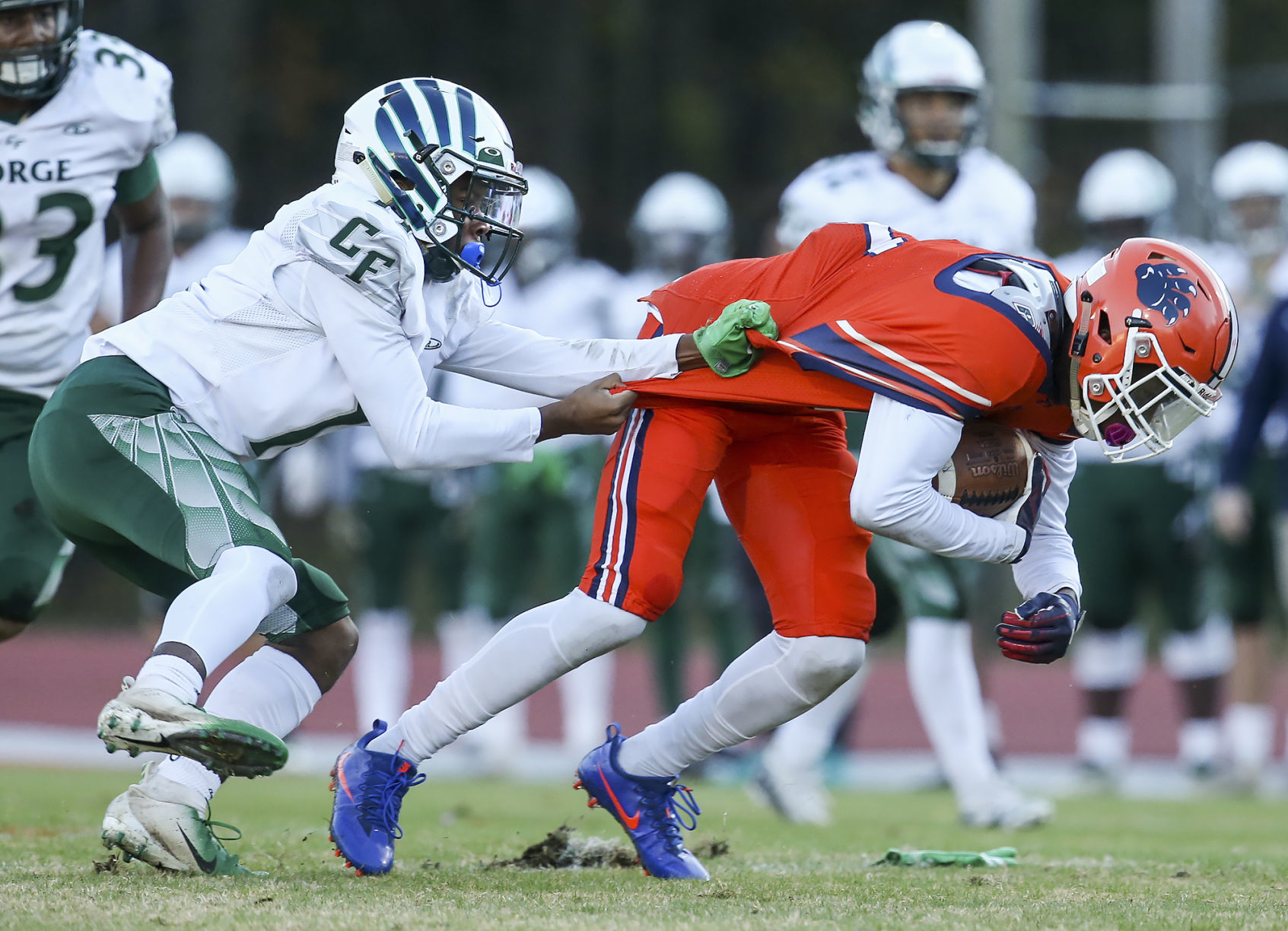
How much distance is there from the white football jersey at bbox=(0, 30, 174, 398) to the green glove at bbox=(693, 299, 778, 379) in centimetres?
188

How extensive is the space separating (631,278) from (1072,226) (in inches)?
541

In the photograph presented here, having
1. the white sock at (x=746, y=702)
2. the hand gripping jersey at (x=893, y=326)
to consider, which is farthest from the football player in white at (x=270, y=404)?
→ the white sock at (x=746, y=702)

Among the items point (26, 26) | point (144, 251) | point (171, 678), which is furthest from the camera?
point (144, 251)

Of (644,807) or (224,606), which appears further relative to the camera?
(644,807)

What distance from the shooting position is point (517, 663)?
389 centimetres

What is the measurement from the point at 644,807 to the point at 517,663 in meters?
0.47

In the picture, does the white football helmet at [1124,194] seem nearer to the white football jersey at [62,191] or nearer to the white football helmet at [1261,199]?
the white football helmet at [1261,199]

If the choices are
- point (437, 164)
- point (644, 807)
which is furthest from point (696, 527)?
point (437, 164)

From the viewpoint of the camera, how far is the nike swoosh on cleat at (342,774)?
3.89m

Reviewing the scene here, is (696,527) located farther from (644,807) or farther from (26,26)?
(26,26)

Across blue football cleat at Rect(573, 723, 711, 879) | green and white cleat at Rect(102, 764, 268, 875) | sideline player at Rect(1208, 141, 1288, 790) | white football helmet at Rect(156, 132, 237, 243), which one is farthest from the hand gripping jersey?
white football helmet at Rect(156, 132, 237, 243)

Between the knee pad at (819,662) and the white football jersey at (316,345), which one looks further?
the knee pad at (819,662)

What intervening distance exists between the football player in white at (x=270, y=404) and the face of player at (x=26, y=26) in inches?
43.7

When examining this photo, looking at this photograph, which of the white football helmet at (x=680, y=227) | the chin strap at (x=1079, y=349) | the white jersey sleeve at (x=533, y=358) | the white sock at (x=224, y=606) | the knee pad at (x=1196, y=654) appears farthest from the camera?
the white football helmet at (x=680, y=227)
